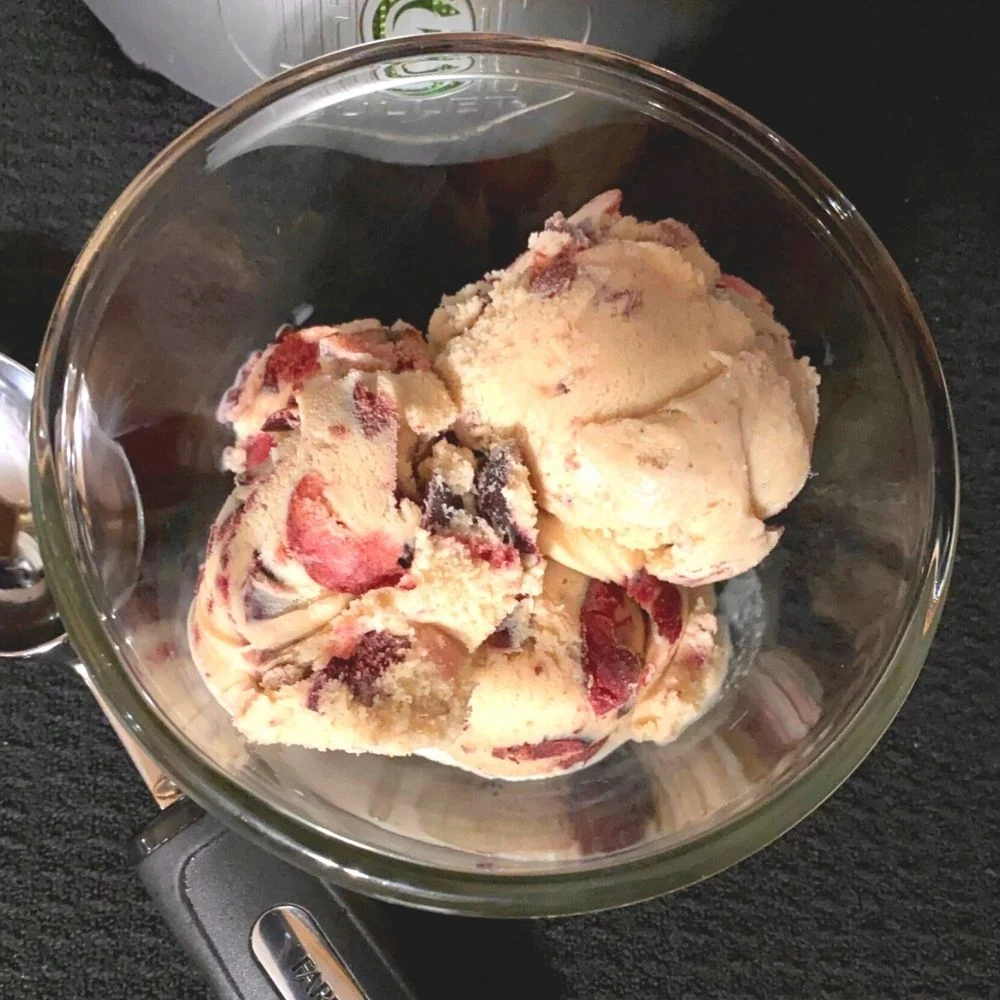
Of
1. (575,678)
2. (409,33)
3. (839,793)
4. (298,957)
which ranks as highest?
(409,33)

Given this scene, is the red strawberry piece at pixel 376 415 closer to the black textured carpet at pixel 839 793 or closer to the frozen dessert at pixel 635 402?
the frozen dessert at pixel 635 402

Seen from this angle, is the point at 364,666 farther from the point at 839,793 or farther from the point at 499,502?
the point at 839,793

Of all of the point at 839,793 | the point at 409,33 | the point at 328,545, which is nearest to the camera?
the point at 328,545

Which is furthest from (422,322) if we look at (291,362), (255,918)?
(255,918)

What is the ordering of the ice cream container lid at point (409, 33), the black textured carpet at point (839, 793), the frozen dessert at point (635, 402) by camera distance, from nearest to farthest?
the frozen dessert at point (635, 402)
the ice cream container lid at point (409, 33)
the black textured carpet at point (839, 793)

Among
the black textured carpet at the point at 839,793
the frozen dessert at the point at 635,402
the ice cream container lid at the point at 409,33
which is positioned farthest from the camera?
the black textured carpet at the point at 839,793

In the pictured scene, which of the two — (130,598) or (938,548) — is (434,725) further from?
(938,548)

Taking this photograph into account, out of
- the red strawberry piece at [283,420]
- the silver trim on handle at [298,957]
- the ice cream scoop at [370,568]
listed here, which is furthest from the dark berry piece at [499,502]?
the silver trim on handle at [298,957]
